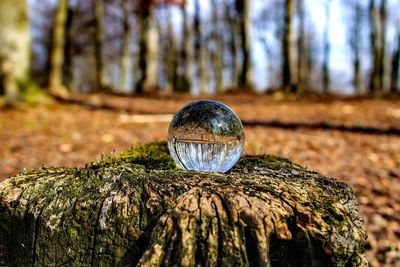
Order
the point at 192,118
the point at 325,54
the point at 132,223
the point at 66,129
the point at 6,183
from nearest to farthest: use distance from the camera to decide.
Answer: the point at 132,223
the point at 6,183
the point at 192,118
the point at 66,129
the point at 325,54

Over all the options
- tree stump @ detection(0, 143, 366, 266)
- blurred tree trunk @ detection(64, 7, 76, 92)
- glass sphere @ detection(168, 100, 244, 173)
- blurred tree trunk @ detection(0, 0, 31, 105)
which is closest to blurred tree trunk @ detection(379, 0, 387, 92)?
blurred tree trunk @ detection(64, 7, 76, 92)

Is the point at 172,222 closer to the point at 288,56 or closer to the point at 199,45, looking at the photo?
the point at 288,56

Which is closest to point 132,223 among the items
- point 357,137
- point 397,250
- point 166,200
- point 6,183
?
point 166,200

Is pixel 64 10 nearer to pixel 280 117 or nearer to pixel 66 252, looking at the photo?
pixel 280 117

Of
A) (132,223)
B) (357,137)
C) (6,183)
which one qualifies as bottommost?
(357,137)

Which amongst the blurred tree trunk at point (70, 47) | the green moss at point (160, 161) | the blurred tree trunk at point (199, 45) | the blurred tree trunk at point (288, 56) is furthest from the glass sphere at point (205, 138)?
the blurred tree trunk at point (70, 47)

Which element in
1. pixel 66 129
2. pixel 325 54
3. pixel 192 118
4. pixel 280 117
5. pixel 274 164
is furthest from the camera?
pixel 325 54

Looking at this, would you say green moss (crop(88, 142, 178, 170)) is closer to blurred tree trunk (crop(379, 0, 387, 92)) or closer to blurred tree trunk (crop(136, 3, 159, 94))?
blurred tree trunk (crop(136, 3, 159, 94))
